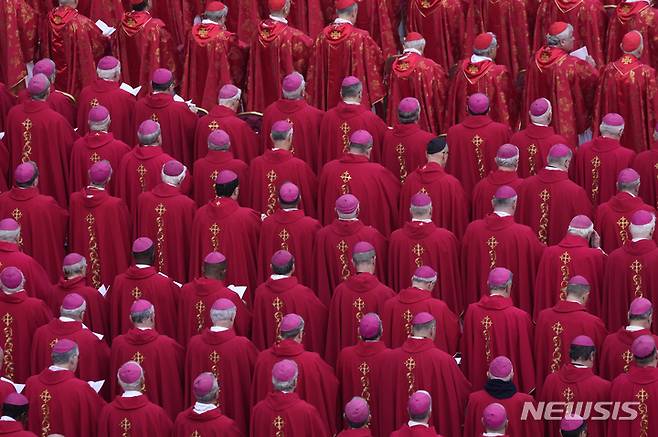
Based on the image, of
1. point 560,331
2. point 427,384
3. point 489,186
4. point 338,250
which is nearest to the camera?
point 427,384

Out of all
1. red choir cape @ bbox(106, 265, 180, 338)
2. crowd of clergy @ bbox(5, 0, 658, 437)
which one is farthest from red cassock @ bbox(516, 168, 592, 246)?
red choir cape @ bbox(106, 265, 180, 338)

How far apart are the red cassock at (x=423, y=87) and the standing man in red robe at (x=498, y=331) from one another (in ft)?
8.30

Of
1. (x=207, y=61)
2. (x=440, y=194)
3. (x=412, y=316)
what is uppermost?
(x=207, y=61)

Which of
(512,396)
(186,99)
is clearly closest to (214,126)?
(186,99)

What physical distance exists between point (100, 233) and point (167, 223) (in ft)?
1.57

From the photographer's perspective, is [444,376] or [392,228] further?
[392,228]

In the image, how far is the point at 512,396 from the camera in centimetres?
1554

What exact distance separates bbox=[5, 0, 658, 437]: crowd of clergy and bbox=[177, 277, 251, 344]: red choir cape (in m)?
0.02

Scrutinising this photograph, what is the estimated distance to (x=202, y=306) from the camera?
54.6ft

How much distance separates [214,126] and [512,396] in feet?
12.0

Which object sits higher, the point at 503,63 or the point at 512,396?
the point at 503,63

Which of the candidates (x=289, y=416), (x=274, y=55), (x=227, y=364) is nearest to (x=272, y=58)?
(x=274, y=55)

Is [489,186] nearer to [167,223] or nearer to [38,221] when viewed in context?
[167,223]

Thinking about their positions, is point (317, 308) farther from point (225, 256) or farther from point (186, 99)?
point (186, 99)
